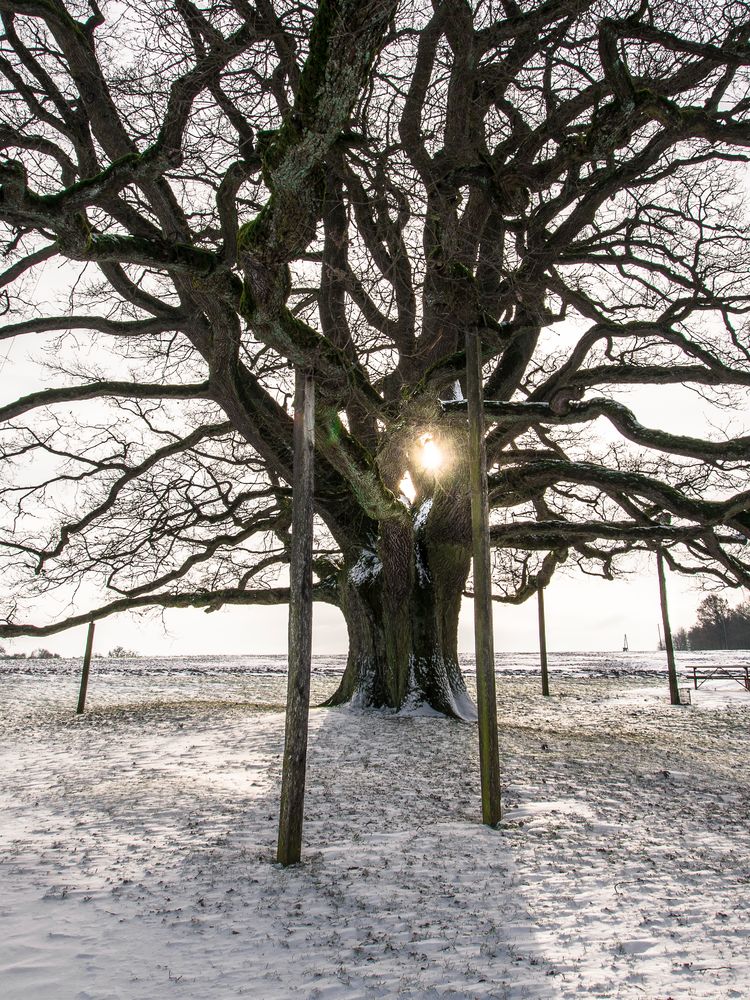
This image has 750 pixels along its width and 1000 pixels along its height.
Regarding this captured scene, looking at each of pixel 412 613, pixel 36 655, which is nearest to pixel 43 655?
pixel 36 655

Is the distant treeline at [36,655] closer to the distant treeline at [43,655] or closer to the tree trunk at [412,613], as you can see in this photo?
the distant treeline at [43,655]

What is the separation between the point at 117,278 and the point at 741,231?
866 centimetres

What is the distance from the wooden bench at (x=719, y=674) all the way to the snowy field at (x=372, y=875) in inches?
553

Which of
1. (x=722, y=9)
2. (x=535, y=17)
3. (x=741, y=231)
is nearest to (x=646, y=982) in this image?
(x=535, y=17)

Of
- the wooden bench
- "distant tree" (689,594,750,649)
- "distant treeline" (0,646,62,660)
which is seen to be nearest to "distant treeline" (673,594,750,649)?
"distant tree" (689,594,750,649)

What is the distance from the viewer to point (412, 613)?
9859mm

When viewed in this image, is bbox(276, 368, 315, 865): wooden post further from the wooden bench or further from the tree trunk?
the wooden bench

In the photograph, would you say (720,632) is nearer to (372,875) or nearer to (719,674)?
(719,674)

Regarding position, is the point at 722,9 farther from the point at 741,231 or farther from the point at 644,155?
the point at 741,231

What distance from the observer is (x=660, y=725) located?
10.9m

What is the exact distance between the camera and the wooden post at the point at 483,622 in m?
4.36

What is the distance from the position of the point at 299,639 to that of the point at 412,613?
20.3ft

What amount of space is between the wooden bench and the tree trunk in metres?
12.7

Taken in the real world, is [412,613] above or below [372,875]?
above
